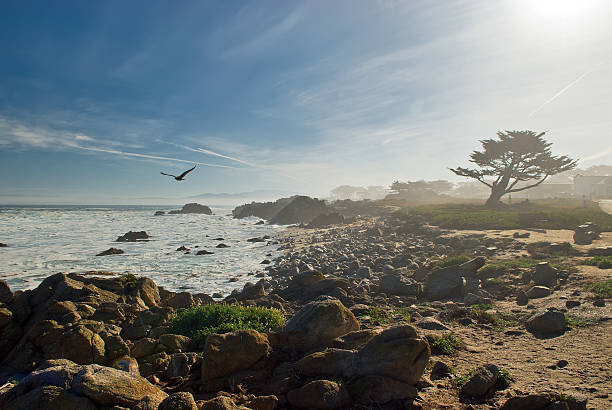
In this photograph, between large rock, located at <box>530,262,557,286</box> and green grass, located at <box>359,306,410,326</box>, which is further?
large rock, located at <box>530,262,557,286</box>

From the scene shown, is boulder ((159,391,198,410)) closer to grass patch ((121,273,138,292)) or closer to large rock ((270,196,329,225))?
grass patch ((121,273,138,292))

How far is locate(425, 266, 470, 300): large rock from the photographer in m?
10.6

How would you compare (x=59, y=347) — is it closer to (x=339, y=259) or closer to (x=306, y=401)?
(x=306, y=401)

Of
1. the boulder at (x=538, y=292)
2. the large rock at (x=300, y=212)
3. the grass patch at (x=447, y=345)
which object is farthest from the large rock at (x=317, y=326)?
the large rock at (x=300, y=212)

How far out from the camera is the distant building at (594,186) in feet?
241

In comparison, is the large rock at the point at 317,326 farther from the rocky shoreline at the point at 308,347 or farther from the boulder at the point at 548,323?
the boulder at the point at 548,323

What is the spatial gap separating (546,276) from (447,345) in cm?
666

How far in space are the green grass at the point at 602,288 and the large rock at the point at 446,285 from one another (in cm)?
342

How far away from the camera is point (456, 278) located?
11125mm

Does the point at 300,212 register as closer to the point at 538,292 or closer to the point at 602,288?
the point at 538,292

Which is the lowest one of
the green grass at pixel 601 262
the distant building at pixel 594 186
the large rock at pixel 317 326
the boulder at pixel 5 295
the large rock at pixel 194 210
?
the boulder at pixel 5 295

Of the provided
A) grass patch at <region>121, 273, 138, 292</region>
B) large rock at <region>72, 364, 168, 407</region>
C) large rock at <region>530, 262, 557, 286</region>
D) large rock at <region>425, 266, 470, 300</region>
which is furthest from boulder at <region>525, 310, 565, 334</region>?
grass patch at <region>121, 273, 138, 292</region>

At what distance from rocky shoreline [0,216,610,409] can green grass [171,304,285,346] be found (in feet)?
1.08

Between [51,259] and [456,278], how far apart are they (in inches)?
1087
